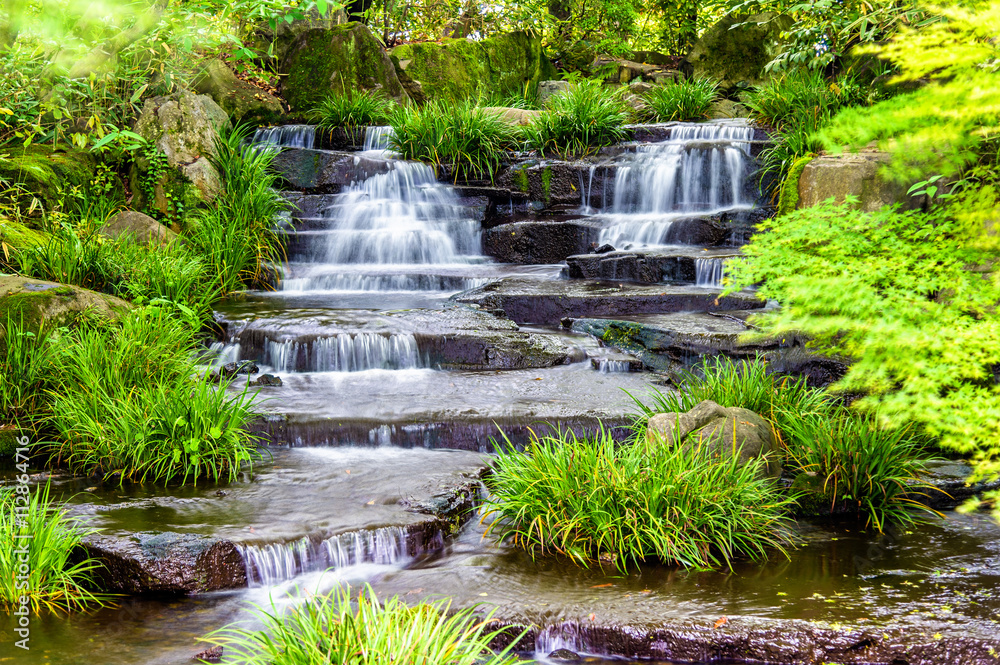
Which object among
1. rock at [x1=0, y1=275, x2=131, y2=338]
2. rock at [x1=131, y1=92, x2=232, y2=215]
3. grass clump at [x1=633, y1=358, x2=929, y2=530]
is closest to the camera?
grass clump at [x1=633, y1=358, x2=929, y2=530]

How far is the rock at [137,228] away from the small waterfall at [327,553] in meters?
5.77

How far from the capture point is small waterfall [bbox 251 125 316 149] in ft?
42.0

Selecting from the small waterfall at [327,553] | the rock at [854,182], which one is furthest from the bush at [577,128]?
the small waterfall at [327,553]

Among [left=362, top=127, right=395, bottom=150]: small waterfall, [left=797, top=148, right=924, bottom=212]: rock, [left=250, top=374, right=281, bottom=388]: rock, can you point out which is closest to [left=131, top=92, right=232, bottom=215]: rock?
[left=362, top=127, right=395, bottom=150]: small waterfall

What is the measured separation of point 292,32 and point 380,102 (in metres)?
2.78

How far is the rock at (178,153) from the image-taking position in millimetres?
10055

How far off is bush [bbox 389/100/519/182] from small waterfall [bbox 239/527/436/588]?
8.14 m

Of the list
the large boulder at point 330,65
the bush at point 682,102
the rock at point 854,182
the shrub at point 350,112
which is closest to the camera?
the rock at point 854,182

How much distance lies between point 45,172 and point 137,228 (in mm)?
1392

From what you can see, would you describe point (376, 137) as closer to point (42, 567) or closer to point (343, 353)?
point (343, 353)

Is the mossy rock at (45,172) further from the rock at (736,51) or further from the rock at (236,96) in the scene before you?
the rock at (736,51)

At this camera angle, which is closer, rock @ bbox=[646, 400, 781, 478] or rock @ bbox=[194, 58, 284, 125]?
rock @ bbox=[646, 400, 781, 478]

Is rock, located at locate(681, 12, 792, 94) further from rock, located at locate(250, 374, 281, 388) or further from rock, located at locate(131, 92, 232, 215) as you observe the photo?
rock, located at locate(250, 374, 281, 388)

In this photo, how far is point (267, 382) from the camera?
22.0 feet
